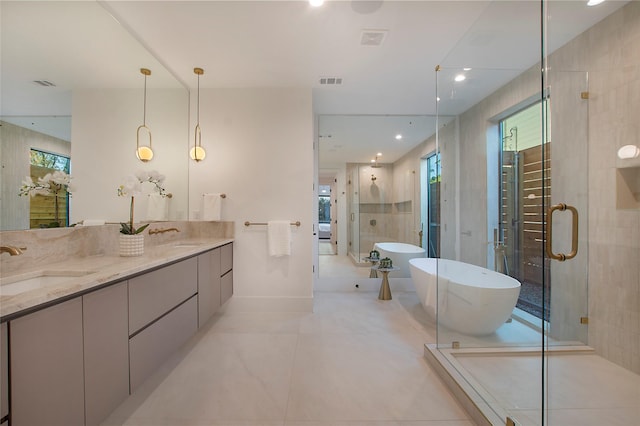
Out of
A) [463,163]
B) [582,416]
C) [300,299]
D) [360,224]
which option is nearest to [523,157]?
[463,163]

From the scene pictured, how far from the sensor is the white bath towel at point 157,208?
2225mm

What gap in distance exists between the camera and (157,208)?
232cm

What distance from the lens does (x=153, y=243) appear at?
2.21 m

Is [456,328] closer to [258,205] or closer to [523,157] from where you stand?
[523,157]

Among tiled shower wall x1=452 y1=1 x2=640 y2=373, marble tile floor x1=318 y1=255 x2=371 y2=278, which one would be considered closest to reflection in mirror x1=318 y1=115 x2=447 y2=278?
marble tile floor x1=318 y1=255 x2=371 y2=278

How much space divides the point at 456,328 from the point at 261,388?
1538mm

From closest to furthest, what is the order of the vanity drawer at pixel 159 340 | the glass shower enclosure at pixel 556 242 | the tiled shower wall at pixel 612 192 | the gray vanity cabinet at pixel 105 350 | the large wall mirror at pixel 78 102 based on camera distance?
1. the gray vanity cabinet at pixel 105 350
2. the large wall mirror at pixel 78 102
3. the vanity drawer at pixel 159 340
4. the glass shower enclosure at pixel 556 242
5. the tiled shower wall at pixel 612 192

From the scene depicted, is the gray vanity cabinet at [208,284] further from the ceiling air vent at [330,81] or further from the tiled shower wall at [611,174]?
the tiled shower wall at [611,174]

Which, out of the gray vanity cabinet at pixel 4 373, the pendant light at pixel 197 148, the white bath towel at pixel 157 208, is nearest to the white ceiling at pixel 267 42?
the pendant light at pixel 197 148

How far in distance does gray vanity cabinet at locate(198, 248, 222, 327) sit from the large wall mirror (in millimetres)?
677

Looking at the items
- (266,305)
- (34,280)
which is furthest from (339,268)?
(34,280)

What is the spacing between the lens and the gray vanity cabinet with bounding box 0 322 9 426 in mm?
736

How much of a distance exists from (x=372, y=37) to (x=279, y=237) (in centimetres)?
205

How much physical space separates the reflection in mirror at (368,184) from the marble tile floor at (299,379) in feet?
4.38
